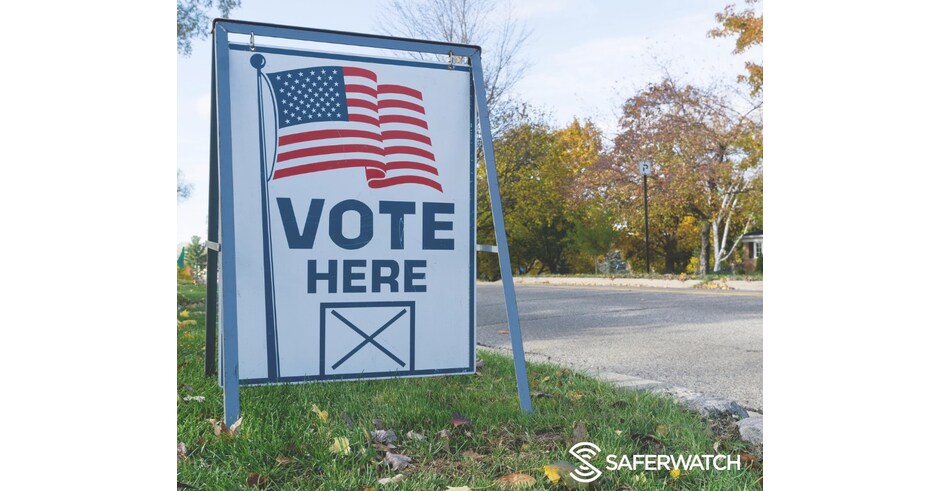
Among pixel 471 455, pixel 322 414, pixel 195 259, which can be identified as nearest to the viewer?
pixel 471 455

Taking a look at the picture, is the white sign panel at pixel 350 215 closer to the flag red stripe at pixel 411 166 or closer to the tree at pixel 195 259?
the flag red stripe at pixel 411 166

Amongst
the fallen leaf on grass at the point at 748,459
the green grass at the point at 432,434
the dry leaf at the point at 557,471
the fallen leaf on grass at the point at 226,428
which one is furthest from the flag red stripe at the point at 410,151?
the fallen leaf on grass at the point at 748,459

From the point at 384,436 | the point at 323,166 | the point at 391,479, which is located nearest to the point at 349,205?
the point at 323,166

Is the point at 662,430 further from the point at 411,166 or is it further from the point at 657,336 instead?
the point at 657,336

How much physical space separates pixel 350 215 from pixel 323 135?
0.41 m

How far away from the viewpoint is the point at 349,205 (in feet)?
11.8

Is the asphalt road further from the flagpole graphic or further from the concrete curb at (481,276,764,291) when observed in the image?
the flagpole graphic

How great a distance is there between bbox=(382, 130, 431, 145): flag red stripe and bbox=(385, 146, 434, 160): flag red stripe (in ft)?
0.16

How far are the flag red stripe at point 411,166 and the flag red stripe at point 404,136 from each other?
0.39 feet

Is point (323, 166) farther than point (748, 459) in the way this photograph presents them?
Yes

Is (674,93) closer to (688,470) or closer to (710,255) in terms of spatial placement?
(710,255)

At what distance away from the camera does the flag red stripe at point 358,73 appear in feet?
11.8

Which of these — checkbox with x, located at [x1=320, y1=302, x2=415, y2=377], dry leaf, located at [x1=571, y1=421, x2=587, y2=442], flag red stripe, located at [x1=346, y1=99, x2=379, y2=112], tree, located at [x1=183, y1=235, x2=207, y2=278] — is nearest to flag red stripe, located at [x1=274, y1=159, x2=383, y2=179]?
flag red stripe, located at [x1=346, y1=99, x2=379, y2=112]

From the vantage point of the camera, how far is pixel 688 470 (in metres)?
2.73
